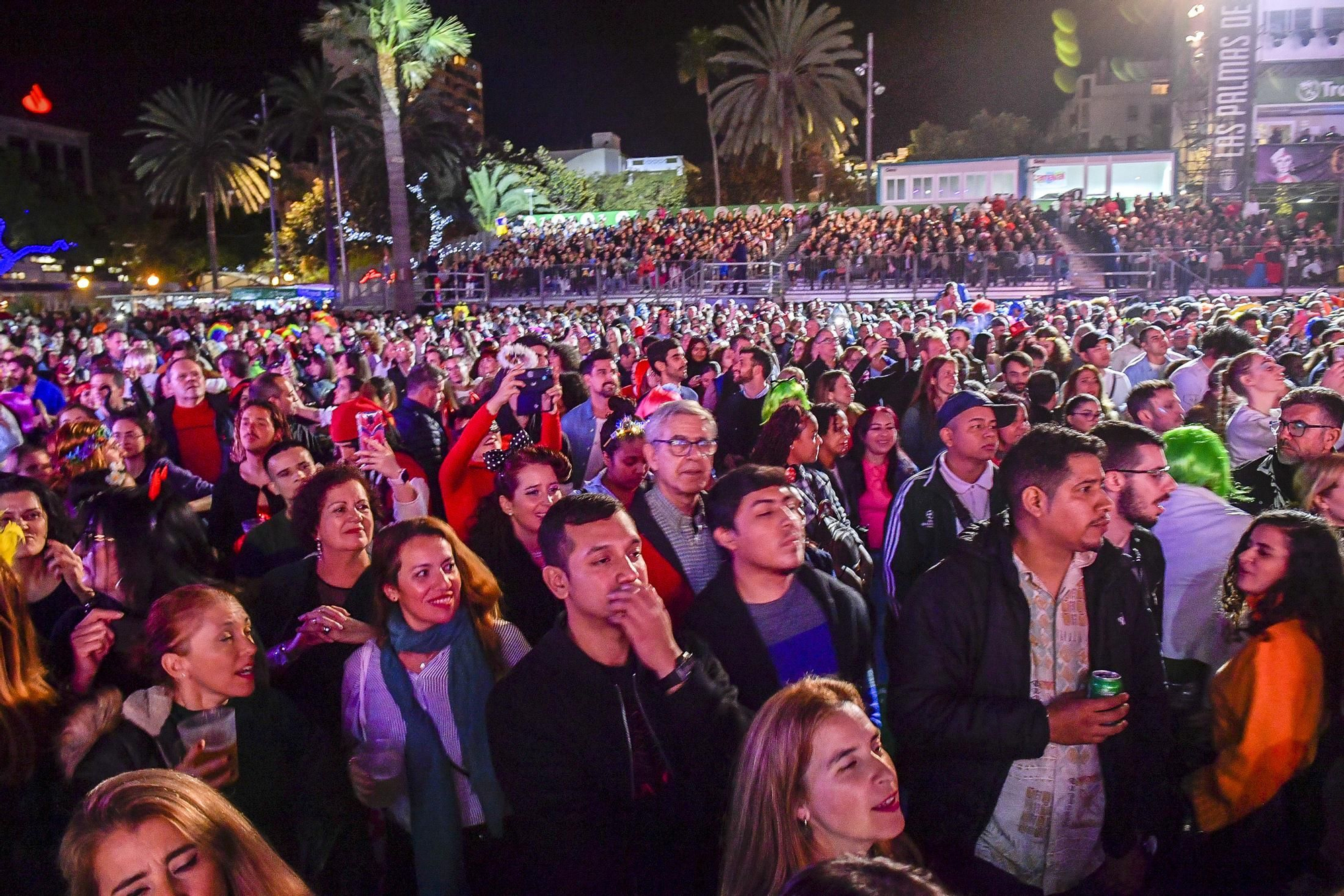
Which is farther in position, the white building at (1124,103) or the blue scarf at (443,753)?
the white building at (1124,103)

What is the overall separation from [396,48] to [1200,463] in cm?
2845

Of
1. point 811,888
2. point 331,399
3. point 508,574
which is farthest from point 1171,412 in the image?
point 331,399

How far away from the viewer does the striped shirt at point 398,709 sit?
283 centimetres

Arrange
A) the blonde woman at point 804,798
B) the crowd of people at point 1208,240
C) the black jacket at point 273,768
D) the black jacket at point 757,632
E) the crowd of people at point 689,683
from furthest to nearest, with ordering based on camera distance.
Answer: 1. the crowd of people at point 1208,240
2. the black jacket at point 757,632
3. the black jacket at point 273,768
4. the crowd of people at point 689,683
5. the blonde woman at point 804,798

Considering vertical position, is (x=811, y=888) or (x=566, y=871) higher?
(x=811, y=888)

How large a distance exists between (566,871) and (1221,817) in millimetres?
1945

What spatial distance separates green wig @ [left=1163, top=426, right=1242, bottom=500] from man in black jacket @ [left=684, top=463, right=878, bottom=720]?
1810 mm

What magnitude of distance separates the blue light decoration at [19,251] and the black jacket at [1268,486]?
209 ft

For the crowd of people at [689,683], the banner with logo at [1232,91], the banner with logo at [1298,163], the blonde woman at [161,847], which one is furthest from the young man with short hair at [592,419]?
the banner with logo at [1232,91]

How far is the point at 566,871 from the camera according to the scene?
7.62 ft

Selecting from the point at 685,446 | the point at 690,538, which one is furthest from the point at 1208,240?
the point at 690,538

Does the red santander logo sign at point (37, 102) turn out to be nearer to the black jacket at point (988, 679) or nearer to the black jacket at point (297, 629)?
the black jacket at point (297, 629)

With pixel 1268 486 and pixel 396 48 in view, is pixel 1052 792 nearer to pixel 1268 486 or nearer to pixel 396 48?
pixel 1268 486

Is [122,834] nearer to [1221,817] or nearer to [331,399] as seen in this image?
[1221,817]
